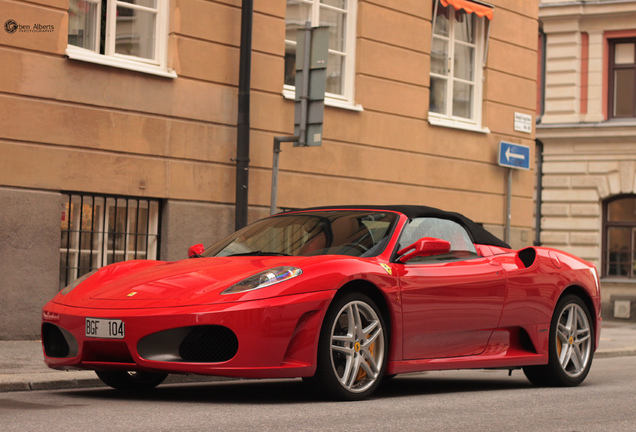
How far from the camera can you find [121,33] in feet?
42.5

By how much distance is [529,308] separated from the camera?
8438mm

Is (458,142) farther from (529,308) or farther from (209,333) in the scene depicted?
(209,333)

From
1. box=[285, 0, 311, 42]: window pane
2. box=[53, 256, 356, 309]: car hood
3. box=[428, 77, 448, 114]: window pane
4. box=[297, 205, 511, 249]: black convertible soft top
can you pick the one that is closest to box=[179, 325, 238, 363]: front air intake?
box=[53, 256, 356, 309]: car hood

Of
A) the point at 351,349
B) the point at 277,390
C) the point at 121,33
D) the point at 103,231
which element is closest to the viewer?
the point at 351,349

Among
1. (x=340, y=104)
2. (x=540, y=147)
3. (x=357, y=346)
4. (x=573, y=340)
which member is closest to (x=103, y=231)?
(x=340, y=104)

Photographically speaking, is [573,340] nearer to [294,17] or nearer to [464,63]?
[294,17]

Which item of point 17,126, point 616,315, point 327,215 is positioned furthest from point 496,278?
point 616,315

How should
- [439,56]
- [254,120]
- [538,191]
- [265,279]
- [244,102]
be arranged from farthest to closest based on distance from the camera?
1. [538,191]
2. [439,56]
3. [254,120]
4. [244,102]
5. [265,279]

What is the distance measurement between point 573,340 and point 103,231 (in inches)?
241

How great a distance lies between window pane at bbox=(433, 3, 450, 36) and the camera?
17641mm

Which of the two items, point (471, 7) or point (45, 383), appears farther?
point (471, 7)

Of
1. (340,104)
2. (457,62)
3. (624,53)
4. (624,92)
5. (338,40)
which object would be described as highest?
(624,53)

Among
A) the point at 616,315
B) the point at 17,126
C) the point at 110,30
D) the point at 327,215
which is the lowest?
the point at 616,315

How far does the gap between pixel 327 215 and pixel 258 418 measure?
2410mm
